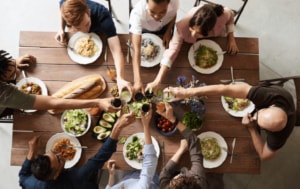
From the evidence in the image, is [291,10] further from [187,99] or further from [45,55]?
[45,55]

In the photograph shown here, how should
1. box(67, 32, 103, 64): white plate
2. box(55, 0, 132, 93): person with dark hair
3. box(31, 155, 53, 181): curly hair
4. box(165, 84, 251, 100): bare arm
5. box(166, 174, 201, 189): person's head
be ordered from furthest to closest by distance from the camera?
box(67, 32, 103, 64): white plate, box(55, 0, 132, 93): person with dark hair, box(165, 84, 251, 100): bare arm, box(31, 155, 53, 181): curly hair, box(166, 174, 201, 189): person's head

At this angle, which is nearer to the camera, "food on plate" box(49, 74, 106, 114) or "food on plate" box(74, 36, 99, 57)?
"food on plate" box(49, 74, 106, 114)

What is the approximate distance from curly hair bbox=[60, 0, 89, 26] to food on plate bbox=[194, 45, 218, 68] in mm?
969

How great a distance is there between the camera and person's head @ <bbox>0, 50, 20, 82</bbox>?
2236mm

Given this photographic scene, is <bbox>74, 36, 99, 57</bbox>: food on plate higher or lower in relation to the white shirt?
lower

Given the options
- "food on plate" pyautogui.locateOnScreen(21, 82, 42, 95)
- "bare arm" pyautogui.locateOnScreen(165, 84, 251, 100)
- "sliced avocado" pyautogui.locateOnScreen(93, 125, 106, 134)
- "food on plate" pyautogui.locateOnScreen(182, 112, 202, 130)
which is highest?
"bare arm" pyautogui.locateOnScreen(165, 84, 251, 100)

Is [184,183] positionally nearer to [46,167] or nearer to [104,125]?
[104,125]

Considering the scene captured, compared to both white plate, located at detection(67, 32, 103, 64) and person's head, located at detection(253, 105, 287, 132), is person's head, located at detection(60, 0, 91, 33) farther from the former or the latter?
person's head, located at detection(253, 105, 287, 132)

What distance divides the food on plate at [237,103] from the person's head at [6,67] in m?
1.69

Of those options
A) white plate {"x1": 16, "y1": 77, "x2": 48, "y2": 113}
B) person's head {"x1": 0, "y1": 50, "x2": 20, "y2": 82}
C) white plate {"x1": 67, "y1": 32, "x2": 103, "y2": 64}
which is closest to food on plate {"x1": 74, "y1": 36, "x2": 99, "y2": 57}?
white plate {"x1": 67, "y1": 32, "x2": 103, "y2": 64}

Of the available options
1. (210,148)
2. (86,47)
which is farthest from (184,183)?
(86,47)

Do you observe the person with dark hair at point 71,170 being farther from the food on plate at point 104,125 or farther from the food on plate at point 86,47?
the food on plate at point 86,47

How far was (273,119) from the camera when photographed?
221 cm

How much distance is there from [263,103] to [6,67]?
1.93 m
